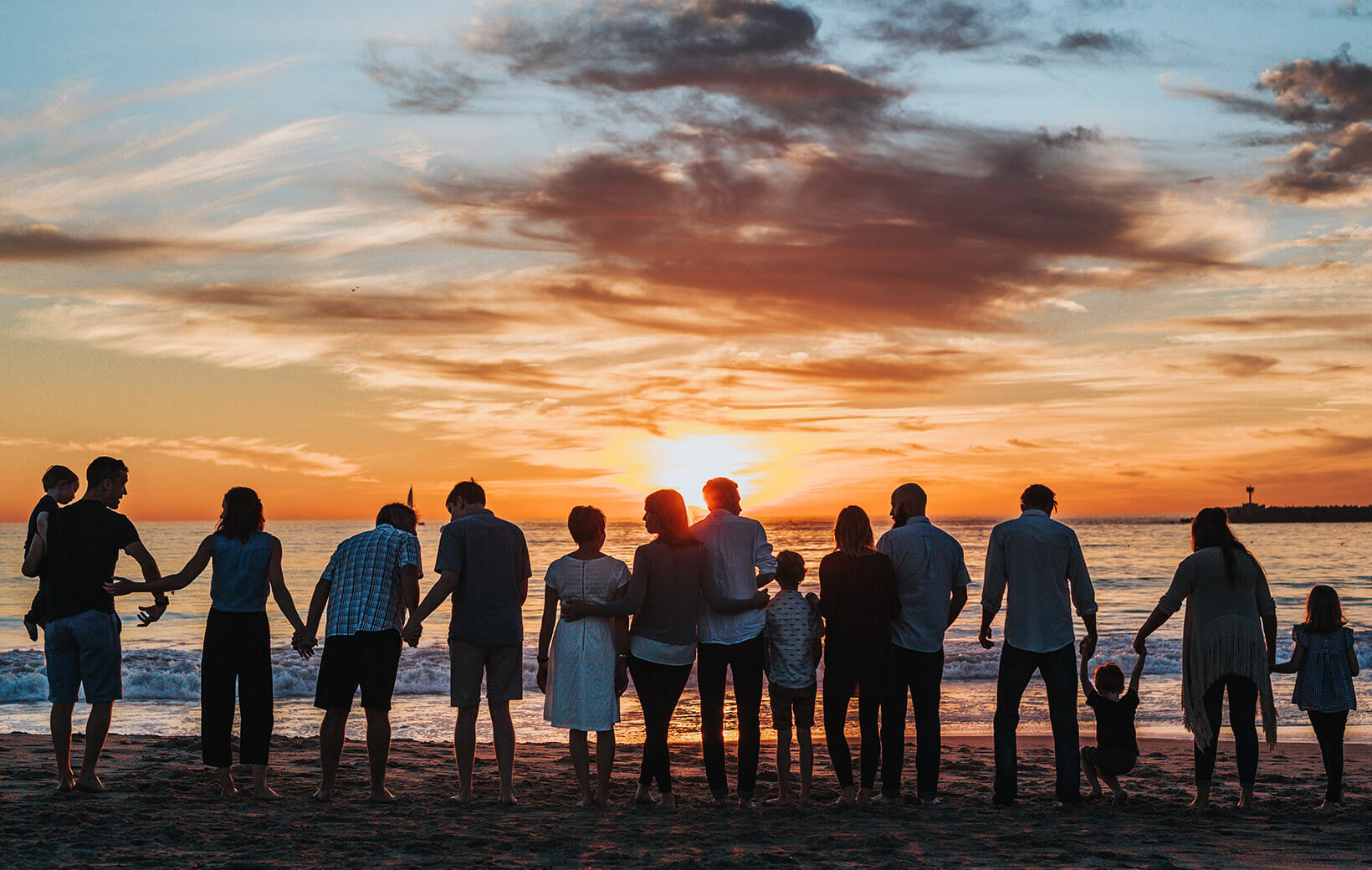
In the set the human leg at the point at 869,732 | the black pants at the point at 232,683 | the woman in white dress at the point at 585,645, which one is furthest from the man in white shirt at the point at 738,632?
the black pants at the point at 232,683

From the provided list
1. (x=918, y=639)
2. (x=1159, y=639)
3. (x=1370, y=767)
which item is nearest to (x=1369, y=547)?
(x=1159, y=639)

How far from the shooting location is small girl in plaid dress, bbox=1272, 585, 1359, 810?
21.1 feet

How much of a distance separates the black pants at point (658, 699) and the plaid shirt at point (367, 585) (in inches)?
58.9

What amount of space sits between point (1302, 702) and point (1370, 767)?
217cm

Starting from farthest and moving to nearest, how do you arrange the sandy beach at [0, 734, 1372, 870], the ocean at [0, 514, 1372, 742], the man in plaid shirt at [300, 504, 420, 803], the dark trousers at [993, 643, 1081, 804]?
the ocean at [0, 514, 1372, 742] < the dark trousers at [993, 643, 1081, 804] < the man in plaid shirt at [300, 504, 420, 803] < the sandy beach at [0, 734, 1372, 870]

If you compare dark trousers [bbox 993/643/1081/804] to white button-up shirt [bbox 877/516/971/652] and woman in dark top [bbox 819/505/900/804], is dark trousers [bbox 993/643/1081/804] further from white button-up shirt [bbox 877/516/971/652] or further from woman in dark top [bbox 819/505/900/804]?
woman in dark top [bbox 819/505/900/804]

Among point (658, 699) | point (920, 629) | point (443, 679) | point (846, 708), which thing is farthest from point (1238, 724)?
point (443, 679)

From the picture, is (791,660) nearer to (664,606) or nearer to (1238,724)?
(664,606)

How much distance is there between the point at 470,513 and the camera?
21.0ft

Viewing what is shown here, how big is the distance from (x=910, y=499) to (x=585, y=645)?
7.20 ft

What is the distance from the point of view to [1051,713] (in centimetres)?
639

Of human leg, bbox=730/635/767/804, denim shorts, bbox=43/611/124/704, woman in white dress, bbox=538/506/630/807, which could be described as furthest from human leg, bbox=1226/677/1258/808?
denim shorts, bbox=43/611/124/704

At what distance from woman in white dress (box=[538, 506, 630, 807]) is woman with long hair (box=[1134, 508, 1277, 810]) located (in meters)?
3.20

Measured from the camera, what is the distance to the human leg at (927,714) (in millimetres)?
6320
